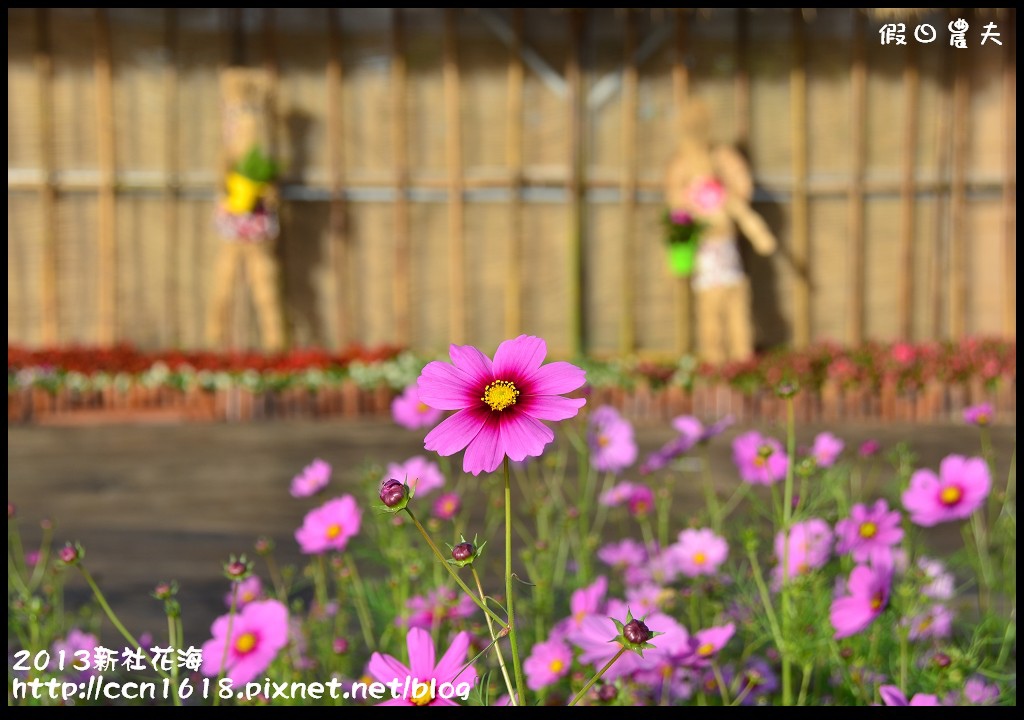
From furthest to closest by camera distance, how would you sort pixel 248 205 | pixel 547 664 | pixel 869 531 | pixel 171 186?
1. pixel 171 186
2. pixel 248 205
3. pixel 869 531
4. pixel 547 664

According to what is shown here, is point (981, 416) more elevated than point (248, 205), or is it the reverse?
point (248, 205)

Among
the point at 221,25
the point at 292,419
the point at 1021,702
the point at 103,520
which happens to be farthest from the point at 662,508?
the point at 221,25

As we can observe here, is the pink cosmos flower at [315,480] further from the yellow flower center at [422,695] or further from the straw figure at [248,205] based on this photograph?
the straw figure at [248,205]

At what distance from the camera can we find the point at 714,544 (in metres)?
1.72

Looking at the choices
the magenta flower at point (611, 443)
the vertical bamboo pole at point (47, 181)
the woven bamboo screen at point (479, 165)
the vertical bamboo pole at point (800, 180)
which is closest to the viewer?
the magenta flower at point (611, 443)

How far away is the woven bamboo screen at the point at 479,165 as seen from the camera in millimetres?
8438

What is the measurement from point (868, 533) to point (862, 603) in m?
0.32

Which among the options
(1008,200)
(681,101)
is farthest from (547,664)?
(1008,200)

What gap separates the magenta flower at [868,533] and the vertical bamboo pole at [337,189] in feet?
23.8

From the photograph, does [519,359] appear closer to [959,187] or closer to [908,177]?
[908,177]

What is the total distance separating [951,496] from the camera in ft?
5.06

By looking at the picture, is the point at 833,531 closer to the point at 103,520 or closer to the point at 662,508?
the point at 662,508

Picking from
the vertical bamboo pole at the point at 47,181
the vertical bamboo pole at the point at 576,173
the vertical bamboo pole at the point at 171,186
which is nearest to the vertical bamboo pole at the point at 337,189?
the vertical bamboo pole at the point at 171,186

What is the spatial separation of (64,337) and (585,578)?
770 cm
